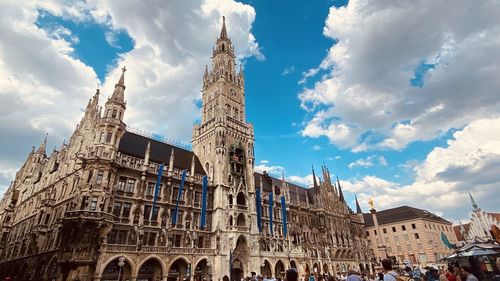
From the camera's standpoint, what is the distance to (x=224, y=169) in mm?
45562

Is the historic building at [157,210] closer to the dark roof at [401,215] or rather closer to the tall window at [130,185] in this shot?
the tall window at [130,185]

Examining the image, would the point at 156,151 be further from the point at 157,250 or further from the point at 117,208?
the point at 157,250

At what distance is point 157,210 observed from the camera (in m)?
36.2

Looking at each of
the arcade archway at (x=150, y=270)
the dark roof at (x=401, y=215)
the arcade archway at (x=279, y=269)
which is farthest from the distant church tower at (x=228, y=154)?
the dark roof at (x=401, y=215)

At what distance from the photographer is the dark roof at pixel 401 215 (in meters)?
76.8

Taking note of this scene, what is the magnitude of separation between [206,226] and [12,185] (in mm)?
50792

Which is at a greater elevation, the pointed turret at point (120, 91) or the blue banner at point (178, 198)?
the pointed turret at point (120, 91)

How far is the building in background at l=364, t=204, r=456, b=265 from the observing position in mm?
71312

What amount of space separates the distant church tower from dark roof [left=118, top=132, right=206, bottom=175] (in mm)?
3434

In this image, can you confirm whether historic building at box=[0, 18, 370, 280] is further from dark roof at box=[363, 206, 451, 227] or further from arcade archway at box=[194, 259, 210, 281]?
dark roof at box=[363, 206, 451, 227]

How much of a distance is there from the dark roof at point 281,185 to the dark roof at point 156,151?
1548 cm

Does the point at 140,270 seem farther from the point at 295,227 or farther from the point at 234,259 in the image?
the point at 295,227

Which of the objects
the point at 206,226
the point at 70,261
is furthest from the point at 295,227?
the point at 70,261

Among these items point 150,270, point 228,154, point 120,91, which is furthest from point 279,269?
point 120,91
